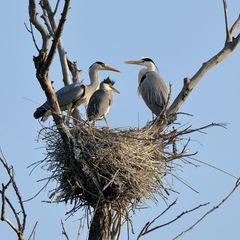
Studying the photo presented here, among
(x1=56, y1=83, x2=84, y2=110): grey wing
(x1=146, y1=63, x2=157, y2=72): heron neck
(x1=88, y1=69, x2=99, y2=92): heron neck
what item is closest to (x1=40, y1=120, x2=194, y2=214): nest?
(x1=56, y1=83, x2=84, y2=110): grey wing

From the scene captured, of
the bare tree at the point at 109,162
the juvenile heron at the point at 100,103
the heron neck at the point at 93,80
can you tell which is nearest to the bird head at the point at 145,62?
the heron neck at the point at 93,80

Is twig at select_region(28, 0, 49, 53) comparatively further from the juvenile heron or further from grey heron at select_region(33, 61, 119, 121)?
the juvenile heron

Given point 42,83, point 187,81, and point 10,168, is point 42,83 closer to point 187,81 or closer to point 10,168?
point 10,168

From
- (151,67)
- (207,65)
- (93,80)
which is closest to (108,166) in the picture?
(207,65)

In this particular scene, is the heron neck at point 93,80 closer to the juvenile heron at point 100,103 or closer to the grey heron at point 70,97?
the grey heron at point 70,97

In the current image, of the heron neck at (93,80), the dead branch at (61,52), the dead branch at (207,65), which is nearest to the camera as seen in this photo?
the dead branch at (207,65)

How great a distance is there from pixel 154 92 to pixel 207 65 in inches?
95.8

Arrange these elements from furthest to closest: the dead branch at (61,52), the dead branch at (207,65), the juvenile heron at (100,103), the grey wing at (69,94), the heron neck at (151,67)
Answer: the heron neck at (151,67), the juvenile heron at (100,103), the grey wing at (69,94), the dead branch at (61,52), the dead branch at (207,65)

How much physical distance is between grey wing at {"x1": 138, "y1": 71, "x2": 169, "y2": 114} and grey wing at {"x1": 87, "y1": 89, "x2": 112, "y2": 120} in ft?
2.02

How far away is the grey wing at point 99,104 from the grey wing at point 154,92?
616mm

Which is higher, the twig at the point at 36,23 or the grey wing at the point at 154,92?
the grey wing at the point at 154,92

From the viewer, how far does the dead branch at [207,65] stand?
6266mm

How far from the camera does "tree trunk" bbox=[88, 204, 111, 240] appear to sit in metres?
5.30

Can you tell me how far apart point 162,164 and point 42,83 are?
5.43 ft
